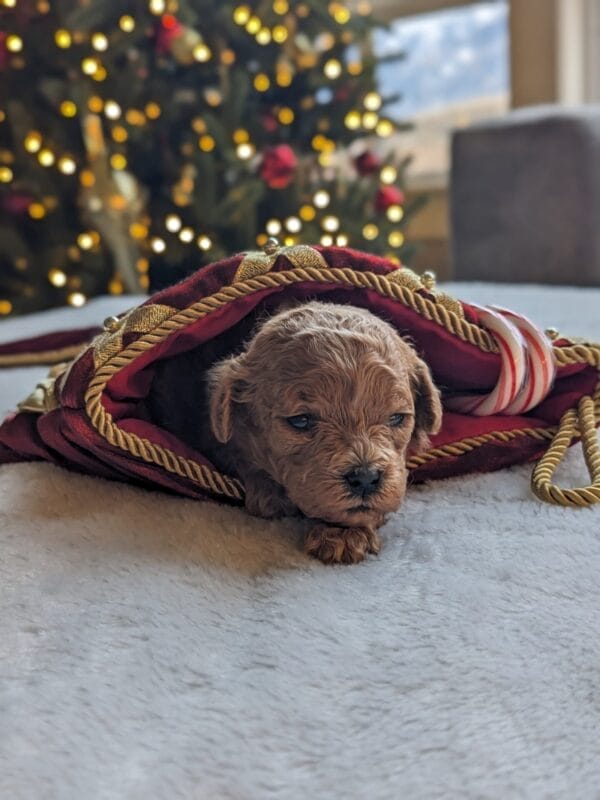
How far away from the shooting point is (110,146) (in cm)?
321

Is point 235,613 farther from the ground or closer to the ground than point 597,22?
closer to the ground

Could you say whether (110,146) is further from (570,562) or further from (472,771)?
(472,771)

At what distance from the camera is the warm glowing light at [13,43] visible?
121 inches

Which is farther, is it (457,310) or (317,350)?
(457,310)

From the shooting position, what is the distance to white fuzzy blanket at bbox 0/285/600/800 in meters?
0.67

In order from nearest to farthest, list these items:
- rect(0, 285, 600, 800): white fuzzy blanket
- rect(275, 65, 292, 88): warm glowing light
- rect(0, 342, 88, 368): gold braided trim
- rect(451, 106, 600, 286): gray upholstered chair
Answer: rect(0, 285, 600, 800): white fuzzy blanket, rect(0, 342, 88, 368): gold braided trim, rect(451, 106, 600, 286): gray upholstered chair, rect(275, 65, 292, 88): warm glowing light

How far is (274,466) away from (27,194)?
250 cm

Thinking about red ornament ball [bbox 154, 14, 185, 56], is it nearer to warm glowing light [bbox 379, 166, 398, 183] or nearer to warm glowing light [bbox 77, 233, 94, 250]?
warm glowing light [bbox 77, 233, 94, 250]

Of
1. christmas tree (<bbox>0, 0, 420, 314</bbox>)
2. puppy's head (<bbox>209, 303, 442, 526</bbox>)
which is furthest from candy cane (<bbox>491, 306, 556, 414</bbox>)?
christmas tree (<bbox>0, 0, 420, 314</bbox>)

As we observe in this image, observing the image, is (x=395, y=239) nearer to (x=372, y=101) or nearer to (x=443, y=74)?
(x=372, y=101)

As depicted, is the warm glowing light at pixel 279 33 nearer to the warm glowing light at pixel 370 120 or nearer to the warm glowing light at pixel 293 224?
the warm glowing light at pixel 370 120

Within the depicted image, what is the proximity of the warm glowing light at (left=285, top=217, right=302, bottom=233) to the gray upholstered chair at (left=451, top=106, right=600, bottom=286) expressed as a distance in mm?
586

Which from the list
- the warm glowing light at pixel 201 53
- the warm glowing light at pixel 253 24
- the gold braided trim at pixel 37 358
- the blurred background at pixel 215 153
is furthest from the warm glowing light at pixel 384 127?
the gold braided trim at pixel 37 358

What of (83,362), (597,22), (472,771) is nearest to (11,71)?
(83,362)
